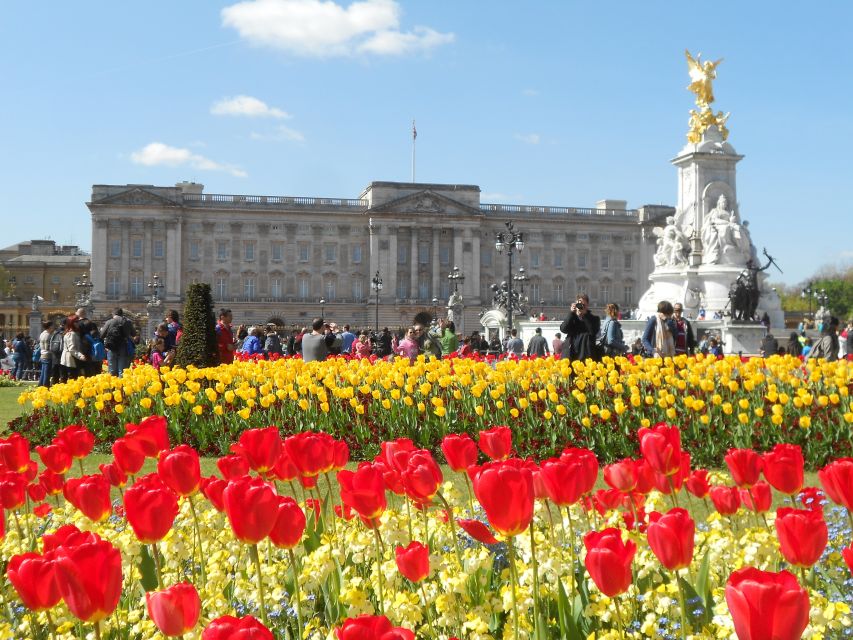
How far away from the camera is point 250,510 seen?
6.55 feet

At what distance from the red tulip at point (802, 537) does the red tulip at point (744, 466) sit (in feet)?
3.07

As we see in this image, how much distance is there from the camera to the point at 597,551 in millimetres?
1915

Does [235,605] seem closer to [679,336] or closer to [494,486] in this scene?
[494,486]

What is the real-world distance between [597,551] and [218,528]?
6.53ft

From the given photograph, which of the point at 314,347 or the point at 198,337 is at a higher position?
the point at 198,337

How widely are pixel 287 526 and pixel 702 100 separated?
30.1 metres

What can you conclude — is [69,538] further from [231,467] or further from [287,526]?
[231,467]

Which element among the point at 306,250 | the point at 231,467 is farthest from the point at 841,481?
the point at 306,250

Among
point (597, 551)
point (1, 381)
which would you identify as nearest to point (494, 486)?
point (597, 551)

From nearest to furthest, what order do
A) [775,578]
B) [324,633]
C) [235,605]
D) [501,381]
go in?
[775,578], [324,633], [235,605], [501,381]

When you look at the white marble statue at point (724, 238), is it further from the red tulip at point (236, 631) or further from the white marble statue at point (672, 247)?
the red tulip at point (236, 631)

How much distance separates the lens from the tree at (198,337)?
12578 millimetres

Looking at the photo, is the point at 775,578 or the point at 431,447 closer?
the point at 775,578

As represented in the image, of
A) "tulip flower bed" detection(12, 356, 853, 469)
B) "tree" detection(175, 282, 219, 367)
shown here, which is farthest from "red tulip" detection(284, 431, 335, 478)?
"tree" detection(175, 282, 219, 367)
